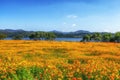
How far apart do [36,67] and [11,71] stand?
9.56ft

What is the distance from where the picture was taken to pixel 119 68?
18141 mm

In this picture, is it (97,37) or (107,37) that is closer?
(107,37)

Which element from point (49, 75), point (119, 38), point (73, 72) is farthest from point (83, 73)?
point (119, 38)

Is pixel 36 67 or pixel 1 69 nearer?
pixel 1 69

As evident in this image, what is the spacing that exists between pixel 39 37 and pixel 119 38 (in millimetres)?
44426

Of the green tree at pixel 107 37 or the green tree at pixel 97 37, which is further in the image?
the green tree at pixel 97 37

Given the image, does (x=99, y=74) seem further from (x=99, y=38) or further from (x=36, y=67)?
(x=99, y=38)

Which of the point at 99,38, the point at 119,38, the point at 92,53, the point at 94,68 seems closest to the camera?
the point at 94,68

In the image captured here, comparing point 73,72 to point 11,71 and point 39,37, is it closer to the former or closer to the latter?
point 11,71

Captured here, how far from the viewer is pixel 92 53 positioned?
32.7 meters

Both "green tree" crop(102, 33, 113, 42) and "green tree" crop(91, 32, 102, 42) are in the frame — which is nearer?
"green tree" crop(102, 33, 113, 42)

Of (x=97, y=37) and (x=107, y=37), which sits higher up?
(x=107, y=37)

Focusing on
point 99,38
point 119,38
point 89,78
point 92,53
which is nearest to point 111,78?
point 89,78

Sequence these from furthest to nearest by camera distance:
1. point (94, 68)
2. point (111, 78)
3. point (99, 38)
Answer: point (99, 38), point (94, 68), point (111, 78)
